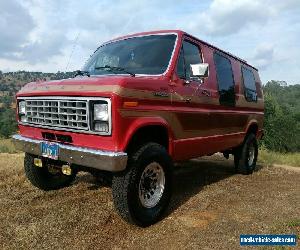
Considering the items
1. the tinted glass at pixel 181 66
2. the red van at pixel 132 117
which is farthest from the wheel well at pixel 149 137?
the tinted glass at pixel 181 66

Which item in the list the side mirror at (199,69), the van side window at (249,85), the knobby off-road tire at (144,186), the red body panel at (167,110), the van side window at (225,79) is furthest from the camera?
the van side window at (249,85)

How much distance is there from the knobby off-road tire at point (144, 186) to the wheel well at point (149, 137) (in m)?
0.11

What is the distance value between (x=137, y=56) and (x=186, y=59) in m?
0.71

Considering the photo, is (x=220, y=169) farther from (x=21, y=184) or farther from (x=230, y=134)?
(x=21, y=184)

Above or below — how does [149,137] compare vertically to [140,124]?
below

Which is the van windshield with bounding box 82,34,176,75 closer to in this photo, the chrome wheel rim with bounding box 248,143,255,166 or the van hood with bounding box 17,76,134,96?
the van hood with bounding box 17,76,134,96

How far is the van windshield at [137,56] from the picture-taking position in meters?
5.02

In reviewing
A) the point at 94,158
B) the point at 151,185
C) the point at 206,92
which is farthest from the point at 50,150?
the point at 206,92

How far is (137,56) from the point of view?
5266 mm

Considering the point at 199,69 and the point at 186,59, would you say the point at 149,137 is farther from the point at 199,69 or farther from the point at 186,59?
the point at 186,59

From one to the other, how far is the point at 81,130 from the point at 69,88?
0.52m

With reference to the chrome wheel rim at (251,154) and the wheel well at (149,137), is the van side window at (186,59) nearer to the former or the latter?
the wheel well at (149,137)

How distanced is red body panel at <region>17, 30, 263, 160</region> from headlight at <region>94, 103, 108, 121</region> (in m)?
0.11

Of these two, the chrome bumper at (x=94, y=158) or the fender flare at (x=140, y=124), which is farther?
the fender flare at (x=140, y=124)
